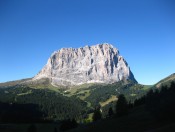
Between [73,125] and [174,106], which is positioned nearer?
[174,106]

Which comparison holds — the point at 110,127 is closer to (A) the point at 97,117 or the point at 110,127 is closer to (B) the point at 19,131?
(A) the point at 97,117

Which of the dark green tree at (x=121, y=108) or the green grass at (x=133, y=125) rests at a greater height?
the dark green tree at (x=121, y=108)

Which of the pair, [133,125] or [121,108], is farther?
[121,108]

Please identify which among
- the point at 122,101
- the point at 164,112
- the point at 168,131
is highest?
the point at 122,101

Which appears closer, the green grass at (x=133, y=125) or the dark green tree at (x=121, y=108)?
the green grass at (x=133, y=125)

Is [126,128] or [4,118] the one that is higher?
[4,118]

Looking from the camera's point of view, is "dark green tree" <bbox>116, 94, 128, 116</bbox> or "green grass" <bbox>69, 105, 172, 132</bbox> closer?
"green grass" <bbox>69, 105, 172, 132</bbox>

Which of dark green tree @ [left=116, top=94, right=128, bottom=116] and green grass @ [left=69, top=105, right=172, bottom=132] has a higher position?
dark green tree @ [left=116, top=94, right=128, bottom=116]

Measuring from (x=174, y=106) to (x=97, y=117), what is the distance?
6667 cm

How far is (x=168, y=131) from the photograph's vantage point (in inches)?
2210

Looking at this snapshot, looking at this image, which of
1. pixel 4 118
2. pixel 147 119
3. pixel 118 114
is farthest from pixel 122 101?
pixel 4 118

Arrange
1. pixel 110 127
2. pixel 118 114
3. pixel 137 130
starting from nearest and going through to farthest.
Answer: pixel 137 130
pixel 110 127
pixel 118 114

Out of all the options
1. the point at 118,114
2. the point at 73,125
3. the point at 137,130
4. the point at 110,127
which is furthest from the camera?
the point at 73,125

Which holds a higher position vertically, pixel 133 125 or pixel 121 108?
pixel 121 108
